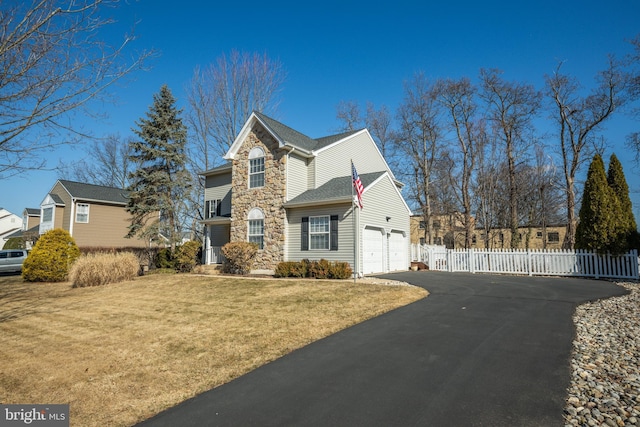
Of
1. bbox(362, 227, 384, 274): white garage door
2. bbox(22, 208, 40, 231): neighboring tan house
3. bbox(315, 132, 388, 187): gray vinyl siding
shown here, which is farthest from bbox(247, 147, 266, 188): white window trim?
bbox(22, 208, 40, 231): neighboring tan house

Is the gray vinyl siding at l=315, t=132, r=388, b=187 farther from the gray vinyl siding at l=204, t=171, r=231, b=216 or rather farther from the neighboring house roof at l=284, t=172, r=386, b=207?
the gray vinyl siding at l=204, t=171, r=231, b=216

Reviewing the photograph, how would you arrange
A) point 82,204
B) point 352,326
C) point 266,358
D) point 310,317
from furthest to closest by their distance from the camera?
1. point 82,204
2. point 310,317
3. point 352,326
4. point 266,358

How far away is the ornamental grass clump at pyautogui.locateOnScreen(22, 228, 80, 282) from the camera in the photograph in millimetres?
16250

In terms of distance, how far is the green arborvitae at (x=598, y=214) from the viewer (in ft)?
48.6

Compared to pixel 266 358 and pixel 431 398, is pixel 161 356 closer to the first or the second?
pixel 266 358

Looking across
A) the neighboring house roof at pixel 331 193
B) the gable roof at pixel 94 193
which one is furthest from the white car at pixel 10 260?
the neighboring house roof at pixel 331 193

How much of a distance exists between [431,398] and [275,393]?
5.82ft

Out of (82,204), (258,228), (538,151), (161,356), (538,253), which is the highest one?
(538,151)

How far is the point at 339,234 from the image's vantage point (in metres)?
15.3

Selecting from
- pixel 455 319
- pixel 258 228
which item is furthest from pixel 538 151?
pixel 455 319

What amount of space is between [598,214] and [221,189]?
2073 cm

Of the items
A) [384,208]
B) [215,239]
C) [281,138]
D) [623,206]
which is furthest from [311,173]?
[623,206]

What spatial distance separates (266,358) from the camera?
205 inches

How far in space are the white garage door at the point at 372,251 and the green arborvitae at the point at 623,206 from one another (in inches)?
398
